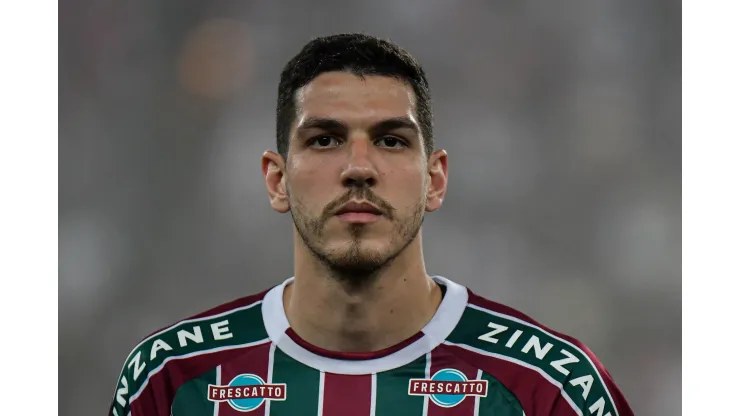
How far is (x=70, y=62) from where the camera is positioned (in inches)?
225

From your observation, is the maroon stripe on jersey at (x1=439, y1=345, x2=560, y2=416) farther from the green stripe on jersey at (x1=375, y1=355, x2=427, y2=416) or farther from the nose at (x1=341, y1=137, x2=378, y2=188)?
the nose at (x1=341, y1=137, x2=378, y2=188)

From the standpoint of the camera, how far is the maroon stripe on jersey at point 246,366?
319 centimetres

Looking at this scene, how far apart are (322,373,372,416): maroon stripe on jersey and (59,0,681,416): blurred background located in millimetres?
2378

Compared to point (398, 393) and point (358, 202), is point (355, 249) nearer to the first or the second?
point (358, 202)

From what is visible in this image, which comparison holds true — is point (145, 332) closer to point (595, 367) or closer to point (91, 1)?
point (91, 1)

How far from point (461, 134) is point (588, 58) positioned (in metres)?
0.86

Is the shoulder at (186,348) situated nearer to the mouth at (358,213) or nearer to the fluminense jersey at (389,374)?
the fluminense jersey at (389,374)

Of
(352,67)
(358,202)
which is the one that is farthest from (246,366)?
(352,67)

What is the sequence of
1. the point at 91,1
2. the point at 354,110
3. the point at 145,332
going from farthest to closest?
the point at 91,1 < the point at 145,332 < the point at 354,110

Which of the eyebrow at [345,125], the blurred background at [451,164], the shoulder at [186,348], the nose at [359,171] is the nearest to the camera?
the nose at [359,171]

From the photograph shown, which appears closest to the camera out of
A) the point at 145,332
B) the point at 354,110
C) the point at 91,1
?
the point at 354,110

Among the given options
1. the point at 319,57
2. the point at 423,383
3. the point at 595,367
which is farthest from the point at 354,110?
the point at 595,367

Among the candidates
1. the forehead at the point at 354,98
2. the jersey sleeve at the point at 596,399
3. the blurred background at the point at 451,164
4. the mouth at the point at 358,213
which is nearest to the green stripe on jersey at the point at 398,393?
the jersey sleeve at the point at 596,399

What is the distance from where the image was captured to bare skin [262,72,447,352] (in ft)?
9.70
